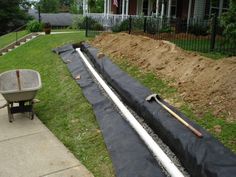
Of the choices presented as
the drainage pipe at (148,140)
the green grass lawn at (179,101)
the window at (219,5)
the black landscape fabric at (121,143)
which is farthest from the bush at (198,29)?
the drainage pipe at (148,140)

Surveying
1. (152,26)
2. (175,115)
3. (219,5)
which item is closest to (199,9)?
(219,5)

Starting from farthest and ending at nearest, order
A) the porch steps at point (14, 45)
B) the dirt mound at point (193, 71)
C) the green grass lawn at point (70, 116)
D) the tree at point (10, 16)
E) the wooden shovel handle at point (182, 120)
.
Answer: the tree at point (10, 16), the porch steps at point (14, 45), the dirt mound at point (193, 71), the green grass lawn at point (70, 116), the wooden shovel handle at point (182, 120)

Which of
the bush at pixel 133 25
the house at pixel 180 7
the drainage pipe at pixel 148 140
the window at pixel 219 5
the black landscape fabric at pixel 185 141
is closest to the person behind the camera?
the black landscape fabric at pixel 185 141

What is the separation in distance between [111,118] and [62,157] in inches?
50.4

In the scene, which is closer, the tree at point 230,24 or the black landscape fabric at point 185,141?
the black landscape fabric at point 185,141

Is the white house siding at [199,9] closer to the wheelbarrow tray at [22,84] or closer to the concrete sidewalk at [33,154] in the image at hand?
the wheelbarrow tray at [22,84]

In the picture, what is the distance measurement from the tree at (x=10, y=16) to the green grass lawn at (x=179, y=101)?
112 ft

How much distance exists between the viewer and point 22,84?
771 cm

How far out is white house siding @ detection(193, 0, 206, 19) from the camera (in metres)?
18.1

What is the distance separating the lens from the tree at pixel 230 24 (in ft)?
32.8

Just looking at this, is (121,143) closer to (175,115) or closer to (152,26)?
(175,115)

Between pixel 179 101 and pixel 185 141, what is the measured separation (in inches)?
72.4

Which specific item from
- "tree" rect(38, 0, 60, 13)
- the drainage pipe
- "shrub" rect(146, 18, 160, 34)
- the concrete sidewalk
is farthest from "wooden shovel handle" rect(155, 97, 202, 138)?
"tree" rect(38, 0, 60, 13)

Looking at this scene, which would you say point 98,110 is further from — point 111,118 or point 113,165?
Result: point 113,165
